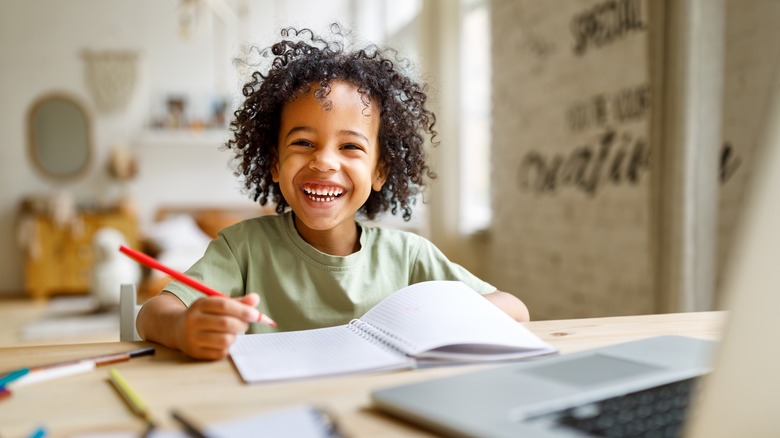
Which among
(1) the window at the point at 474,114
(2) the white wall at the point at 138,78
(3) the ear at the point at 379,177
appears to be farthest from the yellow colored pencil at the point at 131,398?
(2) the white wall at the point at 138,78

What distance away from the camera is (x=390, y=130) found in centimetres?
117

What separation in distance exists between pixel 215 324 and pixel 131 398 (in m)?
0.15

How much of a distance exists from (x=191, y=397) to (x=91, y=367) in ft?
0.53

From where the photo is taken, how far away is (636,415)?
506mm

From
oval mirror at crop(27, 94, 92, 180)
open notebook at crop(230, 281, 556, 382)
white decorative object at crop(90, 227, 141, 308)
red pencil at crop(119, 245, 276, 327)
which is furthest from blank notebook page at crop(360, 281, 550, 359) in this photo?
oval mirror at crop(27, 94, 92, 180)

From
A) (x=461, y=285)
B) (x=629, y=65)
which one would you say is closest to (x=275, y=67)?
(x=461, y=285)

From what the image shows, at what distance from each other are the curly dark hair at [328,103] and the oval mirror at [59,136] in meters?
5.14

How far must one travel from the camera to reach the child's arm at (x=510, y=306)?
3.34 ft

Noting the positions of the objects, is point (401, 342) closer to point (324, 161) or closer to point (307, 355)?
point (307, 355)

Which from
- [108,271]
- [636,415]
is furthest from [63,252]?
[636,415]

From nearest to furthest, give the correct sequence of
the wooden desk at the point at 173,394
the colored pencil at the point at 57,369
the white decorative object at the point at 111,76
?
the wooden desk at the point at 173,394 < the colored pencil at the point at 57,369 < the white decorative object at the point at 111,76

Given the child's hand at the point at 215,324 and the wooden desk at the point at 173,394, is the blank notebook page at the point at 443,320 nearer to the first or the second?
the wooden desk at the point at 173,394

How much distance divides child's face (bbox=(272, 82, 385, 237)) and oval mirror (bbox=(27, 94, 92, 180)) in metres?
5.39

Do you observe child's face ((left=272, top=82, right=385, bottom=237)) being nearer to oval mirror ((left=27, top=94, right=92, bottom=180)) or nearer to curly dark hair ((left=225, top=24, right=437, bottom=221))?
curly dark hair ((left=225, top=24, right=437, bottom=221))
